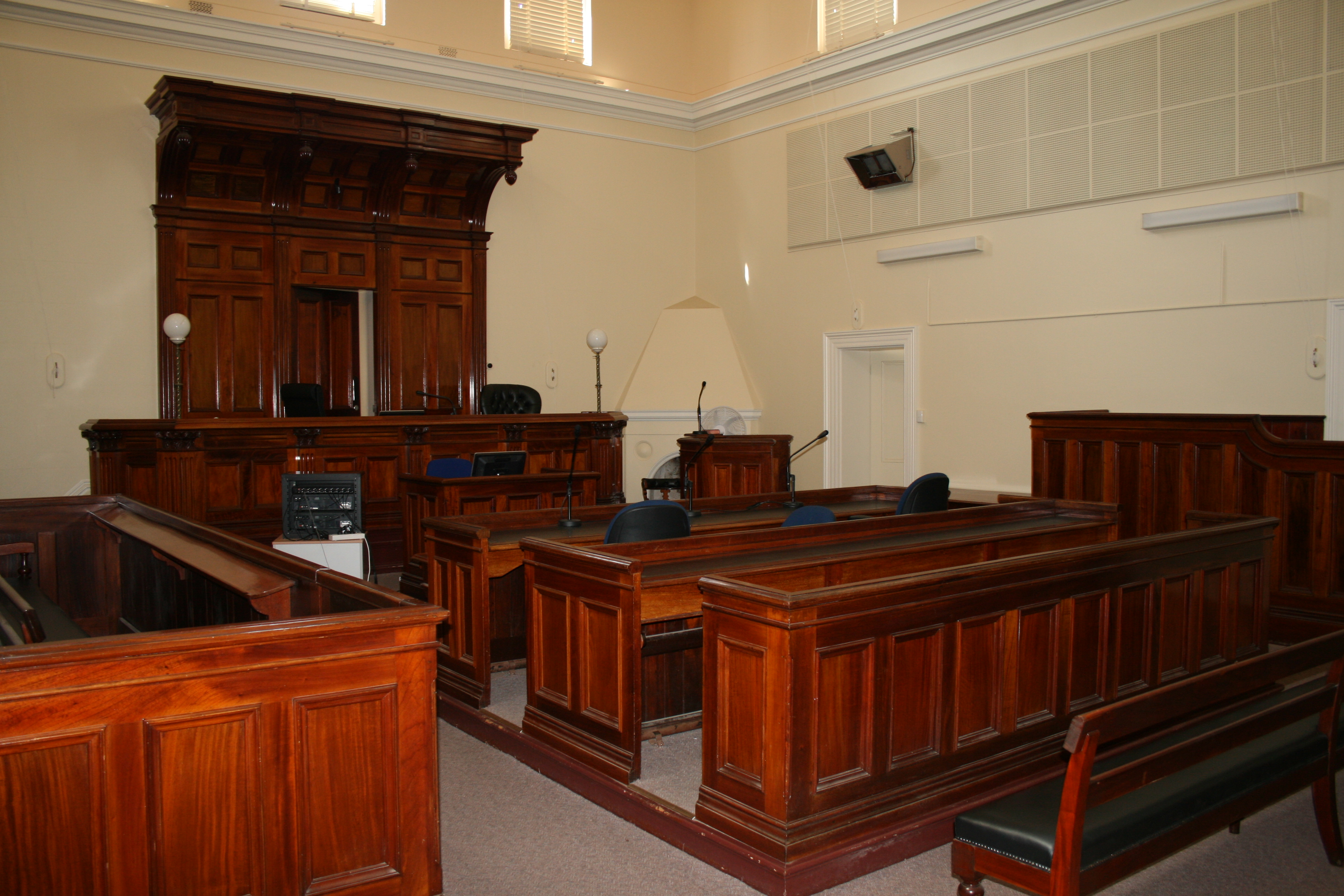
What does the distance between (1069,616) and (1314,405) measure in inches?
168

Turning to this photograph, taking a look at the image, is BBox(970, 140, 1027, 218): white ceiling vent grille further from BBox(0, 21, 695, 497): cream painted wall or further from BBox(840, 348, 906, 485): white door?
BBox(0, 21, 695, 497): cream painted wall

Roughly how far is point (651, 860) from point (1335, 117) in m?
6.47

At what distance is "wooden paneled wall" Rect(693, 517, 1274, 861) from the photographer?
2668 millimetres

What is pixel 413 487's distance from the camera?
615 centimetres

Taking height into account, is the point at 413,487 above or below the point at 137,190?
below

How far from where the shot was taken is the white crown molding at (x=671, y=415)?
10.4 metres

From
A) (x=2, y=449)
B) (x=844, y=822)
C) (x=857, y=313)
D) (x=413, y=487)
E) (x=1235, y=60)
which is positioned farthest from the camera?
(x=857, y=313)

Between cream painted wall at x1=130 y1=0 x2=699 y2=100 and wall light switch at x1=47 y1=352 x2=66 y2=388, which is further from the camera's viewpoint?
cream painted wall at x1=130 y1=0 x2=699 y2=100

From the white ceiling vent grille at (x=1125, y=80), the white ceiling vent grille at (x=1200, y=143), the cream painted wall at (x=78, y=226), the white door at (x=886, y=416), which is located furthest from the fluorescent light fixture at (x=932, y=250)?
the cream painted wall at (x=78, y=226)

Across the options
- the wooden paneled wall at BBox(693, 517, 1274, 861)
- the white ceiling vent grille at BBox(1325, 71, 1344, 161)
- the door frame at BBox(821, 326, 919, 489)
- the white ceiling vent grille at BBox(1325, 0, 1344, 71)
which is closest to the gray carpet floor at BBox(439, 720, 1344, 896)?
the wooden paneled wall at BBox(693, 517, 1274, 861)

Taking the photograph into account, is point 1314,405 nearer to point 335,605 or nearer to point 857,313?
point 857,313

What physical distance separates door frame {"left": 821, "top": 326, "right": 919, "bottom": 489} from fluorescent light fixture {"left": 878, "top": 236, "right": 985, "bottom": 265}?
25.1 inches

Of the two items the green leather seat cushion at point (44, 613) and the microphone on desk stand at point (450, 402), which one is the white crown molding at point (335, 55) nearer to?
the microphone on desk stand at point (450, 402)

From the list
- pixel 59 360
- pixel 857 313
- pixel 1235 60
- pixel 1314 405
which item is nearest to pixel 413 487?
pixel 59 360
